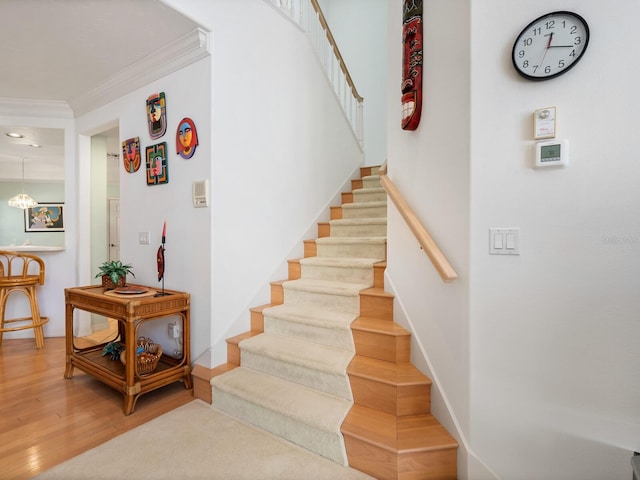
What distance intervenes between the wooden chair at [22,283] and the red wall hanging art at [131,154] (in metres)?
1.66

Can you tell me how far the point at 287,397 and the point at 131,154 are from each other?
242cm

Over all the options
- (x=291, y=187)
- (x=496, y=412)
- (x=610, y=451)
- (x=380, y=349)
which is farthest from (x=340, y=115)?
(x=610, y=451)

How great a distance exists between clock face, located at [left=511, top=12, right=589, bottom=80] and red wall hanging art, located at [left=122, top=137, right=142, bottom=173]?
9.16 feet

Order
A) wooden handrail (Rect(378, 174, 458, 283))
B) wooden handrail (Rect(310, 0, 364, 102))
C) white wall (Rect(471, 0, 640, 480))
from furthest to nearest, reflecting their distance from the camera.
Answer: wooden handrail (Rect(310, 0, 364, 102)) → wooden handrail (Rect(378, 174, 458, 283)) → white wall (Rect(471, 0, 640, 480))

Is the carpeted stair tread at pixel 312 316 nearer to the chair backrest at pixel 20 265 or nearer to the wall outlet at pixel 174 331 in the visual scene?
the wall outlet at pixel 174 331

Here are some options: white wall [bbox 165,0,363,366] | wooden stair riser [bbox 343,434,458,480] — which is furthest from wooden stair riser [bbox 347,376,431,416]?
white wall [bbox 165,0,363,366]

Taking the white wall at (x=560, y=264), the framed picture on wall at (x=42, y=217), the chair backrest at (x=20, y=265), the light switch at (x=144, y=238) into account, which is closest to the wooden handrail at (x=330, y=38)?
the white wall at (x=560, y=264)

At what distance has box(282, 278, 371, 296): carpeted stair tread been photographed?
2.42 meters

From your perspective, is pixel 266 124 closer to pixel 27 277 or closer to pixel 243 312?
pixel 243 312

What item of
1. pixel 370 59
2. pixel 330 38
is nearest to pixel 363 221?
pixel 330 38

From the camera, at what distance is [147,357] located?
218 centimetres

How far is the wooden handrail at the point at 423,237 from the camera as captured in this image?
4.91 ft

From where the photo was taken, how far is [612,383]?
4.09 ft

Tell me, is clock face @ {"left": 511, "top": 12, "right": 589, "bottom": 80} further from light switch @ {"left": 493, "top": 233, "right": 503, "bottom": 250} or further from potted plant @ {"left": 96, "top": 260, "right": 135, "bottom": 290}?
potted plant @ {"left": 96, "top": 260, "right": 135, "bottom": 290}
